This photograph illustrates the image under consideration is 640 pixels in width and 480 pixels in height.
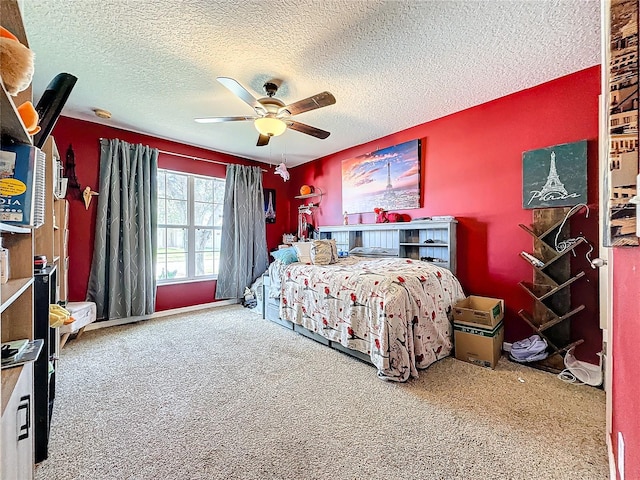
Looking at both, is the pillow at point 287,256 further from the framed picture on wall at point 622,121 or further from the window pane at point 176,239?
the framed picture on wall at point 622,121

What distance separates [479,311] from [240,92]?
265 centimetres

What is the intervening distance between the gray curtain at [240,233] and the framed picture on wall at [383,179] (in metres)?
1.58

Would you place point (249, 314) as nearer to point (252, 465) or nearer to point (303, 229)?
point (303, 229)

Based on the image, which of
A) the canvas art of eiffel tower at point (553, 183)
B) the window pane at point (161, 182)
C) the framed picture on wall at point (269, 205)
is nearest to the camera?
the canvas art of eiffel tower at point (553, 183)

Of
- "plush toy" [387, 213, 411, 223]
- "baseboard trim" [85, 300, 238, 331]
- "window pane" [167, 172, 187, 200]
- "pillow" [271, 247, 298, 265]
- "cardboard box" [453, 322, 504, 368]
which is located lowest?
"baseboard trim" [85, 300, 238, 331]

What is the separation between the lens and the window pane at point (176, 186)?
4121 millimetres

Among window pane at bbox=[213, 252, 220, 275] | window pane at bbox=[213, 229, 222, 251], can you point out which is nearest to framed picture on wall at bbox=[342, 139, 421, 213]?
window pane at bbox=[213, 229, 222, 251]

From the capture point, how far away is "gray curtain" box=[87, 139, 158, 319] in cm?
339

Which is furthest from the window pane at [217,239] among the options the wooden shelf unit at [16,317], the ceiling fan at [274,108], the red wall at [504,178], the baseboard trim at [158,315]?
the wooden shelf unit at [16,317]

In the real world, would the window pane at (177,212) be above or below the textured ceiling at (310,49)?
below

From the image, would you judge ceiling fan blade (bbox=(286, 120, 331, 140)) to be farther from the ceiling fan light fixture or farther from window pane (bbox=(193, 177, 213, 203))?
window pane (bbox=(193, 177, 213, 203))

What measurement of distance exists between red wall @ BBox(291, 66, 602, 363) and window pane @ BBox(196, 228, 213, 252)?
126 inches

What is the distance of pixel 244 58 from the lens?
7.00ft

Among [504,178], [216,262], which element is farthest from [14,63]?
[216,262]
